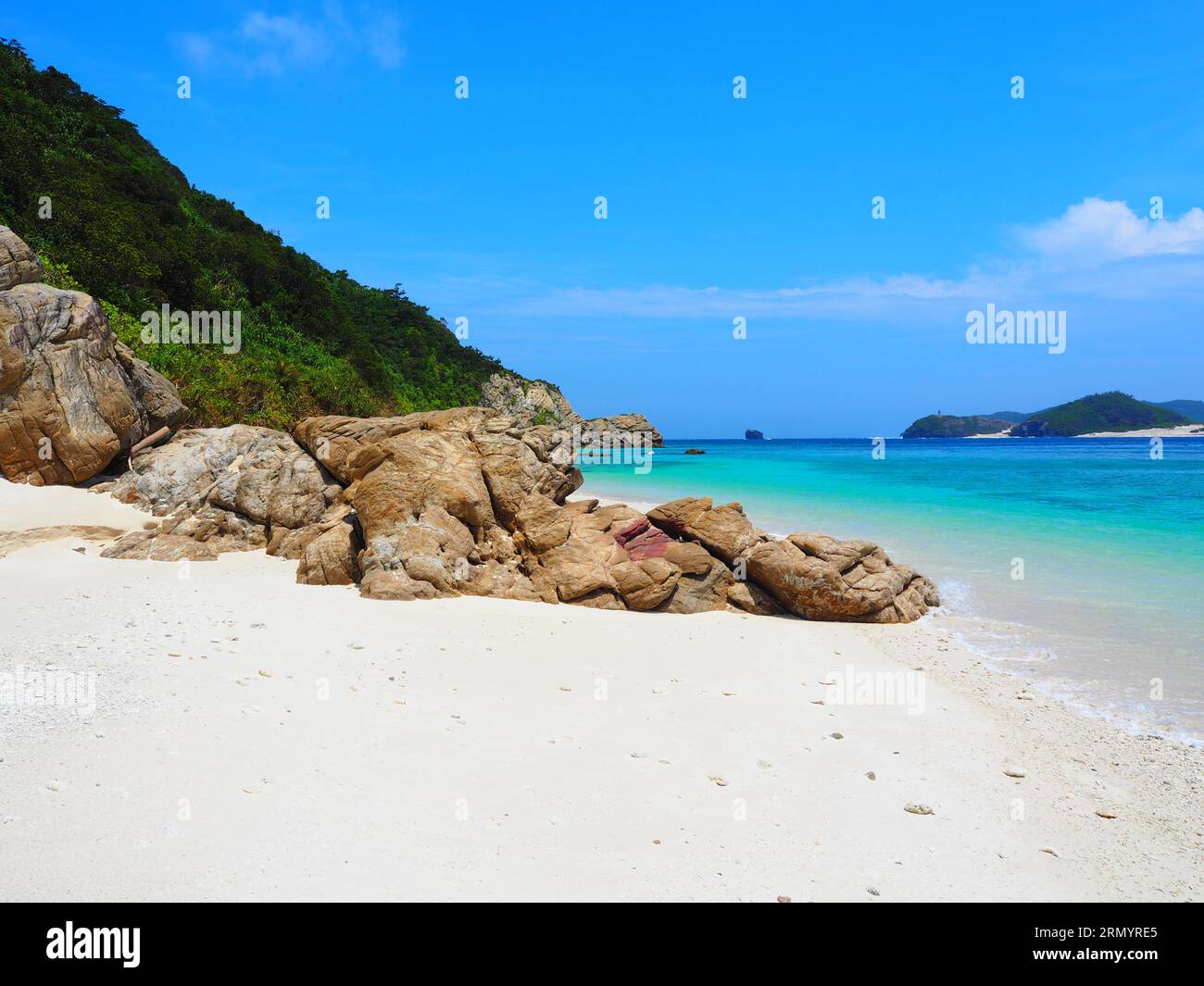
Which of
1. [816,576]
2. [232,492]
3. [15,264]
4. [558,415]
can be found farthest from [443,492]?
[558,415]

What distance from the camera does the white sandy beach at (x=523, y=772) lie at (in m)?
4.08

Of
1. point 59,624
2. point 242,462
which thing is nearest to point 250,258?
point 242,462

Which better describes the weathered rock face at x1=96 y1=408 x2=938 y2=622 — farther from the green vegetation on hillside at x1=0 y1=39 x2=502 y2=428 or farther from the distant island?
the distant island

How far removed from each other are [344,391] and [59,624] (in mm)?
18806

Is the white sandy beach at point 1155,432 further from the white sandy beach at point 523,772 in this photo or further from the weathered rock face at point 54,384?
the weathered rock face at point 54,384

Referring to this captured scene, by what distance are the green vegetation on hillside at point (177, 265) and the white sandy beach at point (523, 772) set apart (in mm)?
12285

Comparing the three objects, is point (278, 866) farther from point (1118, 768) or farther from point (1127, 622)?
point (1127, 622)

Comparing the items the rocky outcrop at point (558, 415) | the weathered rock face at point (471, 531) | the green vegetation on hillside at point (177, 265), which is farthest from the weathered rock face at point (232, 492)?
the rocky outcrop at point (558, 415)

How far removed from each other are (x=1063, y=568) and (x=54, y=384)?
2051 cm

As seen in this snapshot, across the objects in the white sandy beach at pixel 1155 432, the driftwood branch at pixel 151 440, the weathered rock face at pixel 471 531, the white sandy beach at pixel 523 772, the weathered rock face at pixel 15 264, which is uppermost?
the white sandy beach at pixel 1155 432

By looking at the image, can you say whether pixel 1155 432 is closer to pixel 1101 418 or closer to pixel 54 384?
pixel 1101 418

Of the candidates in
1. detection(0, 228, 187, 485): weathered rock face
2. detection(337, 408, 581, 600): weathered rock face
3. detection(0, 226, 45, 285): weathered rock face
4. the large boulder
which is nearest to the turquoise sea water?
the large boulder
